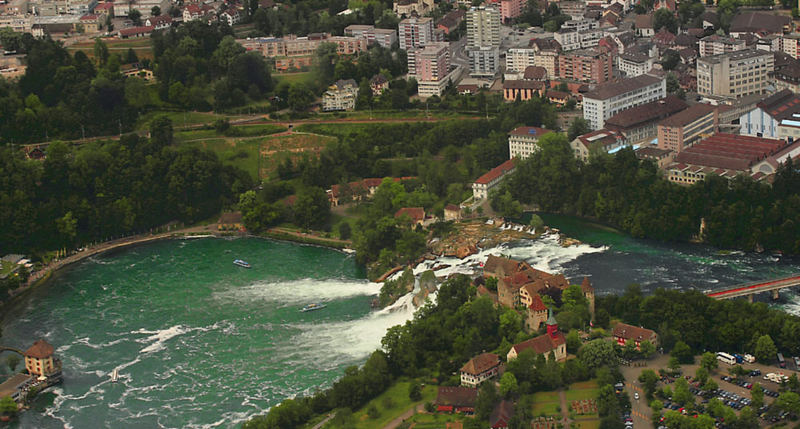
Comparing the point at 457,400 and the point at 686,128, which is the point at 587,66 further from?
the point at 457,400

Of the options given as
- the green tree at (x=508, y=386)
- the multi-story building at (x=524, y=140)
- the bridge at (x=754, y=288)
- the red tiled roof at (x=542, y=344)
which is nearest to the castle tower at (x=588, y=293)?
the red tiled roof at (x=542, y=344)

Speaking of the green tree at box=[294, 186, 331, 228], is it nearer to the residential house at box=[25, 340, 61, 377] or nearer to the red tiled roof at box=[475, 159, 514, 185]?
the red tiled roof at box=[475, 159, 514, 185]

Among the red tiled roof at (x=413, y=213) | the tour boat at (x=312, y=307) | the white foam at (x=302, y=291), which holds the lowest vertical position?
the tour boat at (x=312, y=307)

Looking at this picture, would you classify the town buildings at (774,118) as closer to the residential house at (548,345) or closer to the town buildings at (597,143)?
the town buildings at (597,143)

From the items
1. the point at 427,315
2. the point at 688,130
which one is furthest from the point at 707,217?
the point at 427,315

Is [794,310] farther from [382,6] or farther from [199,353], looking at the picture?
[382,6]

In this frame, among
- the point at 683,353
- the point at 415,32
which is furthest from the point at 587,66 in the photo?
the point at 683,353

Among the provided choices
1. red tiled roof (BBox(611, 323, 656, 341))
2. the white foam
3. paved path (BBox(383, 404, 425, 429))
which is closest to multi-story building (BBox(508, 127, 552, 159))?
the white foam

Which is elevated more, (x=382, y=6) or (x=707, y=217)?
(x=382, y=6)
